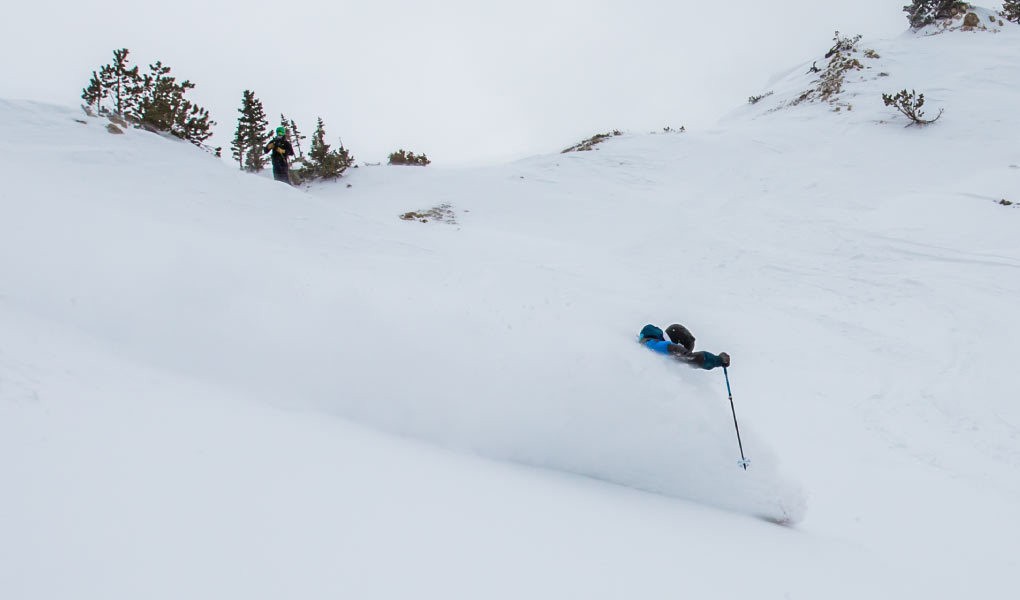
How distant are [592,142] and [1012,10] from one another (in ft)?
85.3

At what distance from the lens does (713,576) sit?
3.59 metres

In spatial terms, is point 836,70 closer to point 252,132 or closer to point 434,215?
point 434,215

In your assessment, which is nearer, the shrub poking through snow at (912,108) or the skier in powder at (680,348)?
the skier in powder at (680,348)

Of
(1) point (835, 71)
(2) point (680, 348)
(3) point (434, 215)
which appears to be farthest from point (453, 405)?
(1) point (835, 71)

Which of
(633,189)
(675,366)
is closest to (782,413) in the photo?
(675,366)

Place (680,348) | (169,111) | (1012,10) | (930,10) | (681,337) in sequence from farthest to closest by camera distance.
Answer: (930,10) → (1012,10) → (169,111) → (681,337) → (680,348)

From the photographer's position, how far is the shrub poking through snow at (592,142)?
21536 millimetres

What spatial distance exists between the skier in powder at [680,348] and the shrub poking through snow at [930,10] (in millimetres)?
35811

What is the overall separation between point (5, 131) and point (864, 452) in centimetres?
1549

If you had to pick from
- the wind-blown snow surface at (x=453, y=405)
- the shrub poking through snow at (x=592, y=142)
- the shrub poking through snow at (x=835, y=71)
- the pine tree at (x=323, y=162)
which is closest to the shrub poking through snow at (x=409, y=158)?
the pine tree at (x=323, y=162)

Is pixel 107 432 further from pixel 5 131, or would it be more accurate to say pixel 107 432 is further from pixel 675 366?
pixel 5 131

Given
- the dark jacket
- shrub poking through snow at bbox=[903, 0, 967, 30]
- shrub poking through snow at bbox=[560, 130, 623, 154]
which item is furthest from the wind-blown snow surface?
shrub poking through snow at bbox=[903, 0, 967, 30]

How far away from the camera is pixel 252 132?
23.2 metres

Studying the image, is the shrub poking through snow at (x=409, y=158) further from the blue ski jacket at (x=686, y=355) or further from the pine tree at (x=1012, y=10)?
the pine tree at (x=1012, y=10)
